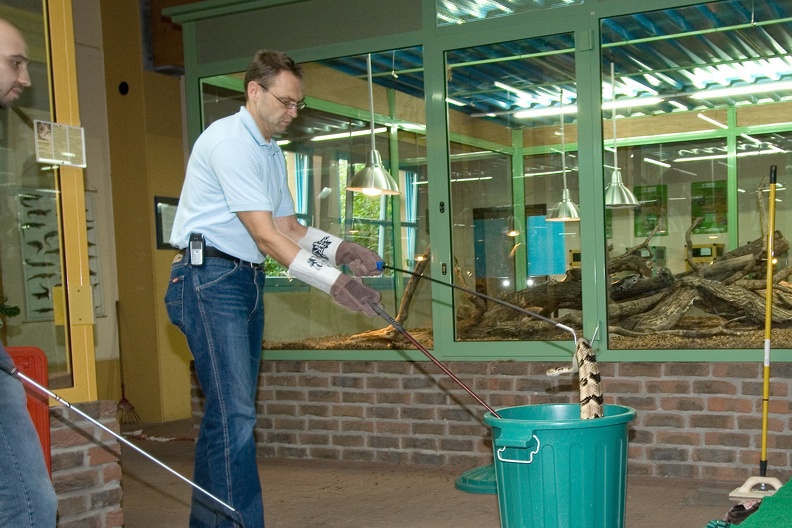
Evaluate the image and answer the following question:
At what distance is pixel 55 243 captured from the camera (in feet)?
12.7

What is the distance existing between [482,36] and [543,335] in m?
1.84

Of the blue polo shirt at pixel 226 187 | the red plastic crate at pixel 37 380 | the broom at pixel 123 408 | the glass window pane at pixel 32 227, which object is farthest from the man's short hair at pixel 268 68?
the broom at pixel 123 408

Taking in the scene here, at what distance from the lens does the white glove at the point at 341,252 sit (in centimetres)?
365

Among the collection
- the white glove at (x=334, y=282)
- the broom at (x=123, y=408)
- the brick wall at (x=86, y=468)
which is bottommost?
the broom at (x=123, y=408)

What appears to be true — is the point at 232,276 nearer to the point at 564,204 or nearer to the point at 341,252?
the point at 341,252

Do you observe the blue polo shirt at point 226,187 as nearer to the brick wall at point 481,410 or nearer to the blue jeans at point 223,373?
the blue jeans at point 223,373

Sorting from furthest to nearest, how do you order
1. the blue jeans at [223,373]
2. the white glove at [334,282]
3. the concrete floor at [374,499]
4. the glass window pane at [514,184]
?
the glass window pane at [514,184]
the concrete floor at [374,499]
the blue jeans at [223,373]
the white glove at [334,282]

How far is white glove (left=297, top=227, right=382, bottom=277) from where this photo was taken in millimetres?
3650

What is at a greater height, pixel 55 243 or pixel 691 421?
pixel 55 243

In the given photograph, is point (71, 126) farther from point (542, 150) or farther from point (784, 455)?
point (784, 455)

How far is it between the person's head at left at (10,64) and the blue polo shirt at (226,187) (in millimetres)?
877

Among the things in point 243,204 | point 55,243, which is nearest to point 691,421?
point 243,204

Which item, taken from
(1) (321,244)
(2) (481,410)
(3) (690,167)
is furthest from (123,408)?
(3) (690,167)

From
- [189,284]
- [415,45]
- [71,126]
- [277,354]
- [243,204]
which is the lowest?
[277,354]
